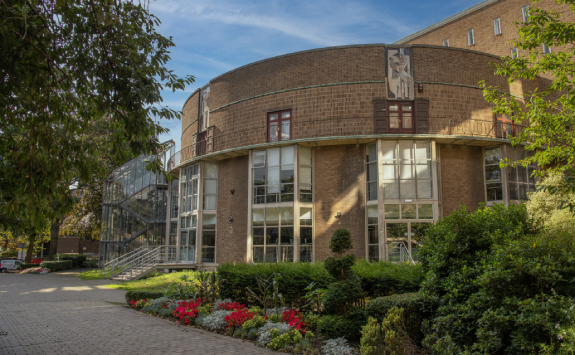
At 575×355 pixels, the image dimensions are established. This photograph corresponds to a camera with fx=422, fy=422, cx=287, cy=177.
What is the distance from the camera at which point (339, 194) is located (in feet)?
65.7

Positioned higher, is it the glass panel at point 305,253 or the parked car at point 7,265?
the glass panel at point 305,253

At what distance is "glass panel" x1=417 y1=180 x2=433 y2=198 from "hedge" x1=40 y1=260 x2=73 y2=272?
2908 centimetres

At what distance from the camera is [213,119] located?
24.0 metres

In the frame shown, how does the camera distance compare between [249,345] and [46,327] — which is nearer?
[249,345]

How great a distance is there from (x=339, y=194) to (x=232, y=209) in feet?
20.6

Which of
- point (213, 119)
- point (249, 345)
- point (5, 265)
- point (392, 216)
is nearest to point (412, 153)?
point (392, 216)

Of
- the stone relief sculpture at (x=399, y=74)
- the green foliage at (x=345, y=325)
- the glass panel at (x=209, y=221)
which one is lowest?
the green foliage at (x=345, y=325)

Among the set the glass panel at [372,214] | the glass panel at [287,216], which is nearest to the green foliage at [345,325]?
the glass panel at [372,214]

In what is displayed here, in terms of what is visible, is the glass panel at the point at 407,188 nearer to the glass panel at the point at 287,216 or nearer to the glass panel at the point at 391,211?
the glass panel at the point at 391,211

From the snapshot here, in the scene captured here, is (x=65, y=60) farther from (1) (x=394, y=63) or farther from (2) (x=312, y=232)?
(1) (x=394, y=63)

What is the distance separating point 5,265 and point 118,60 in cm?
3712

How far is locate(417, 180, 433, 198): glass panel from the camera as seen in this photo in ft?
62.4

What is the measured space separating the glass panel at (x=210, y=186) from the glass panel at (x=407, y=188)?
10658 millimetres

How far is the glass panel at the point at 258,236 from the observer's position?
2083 cm
